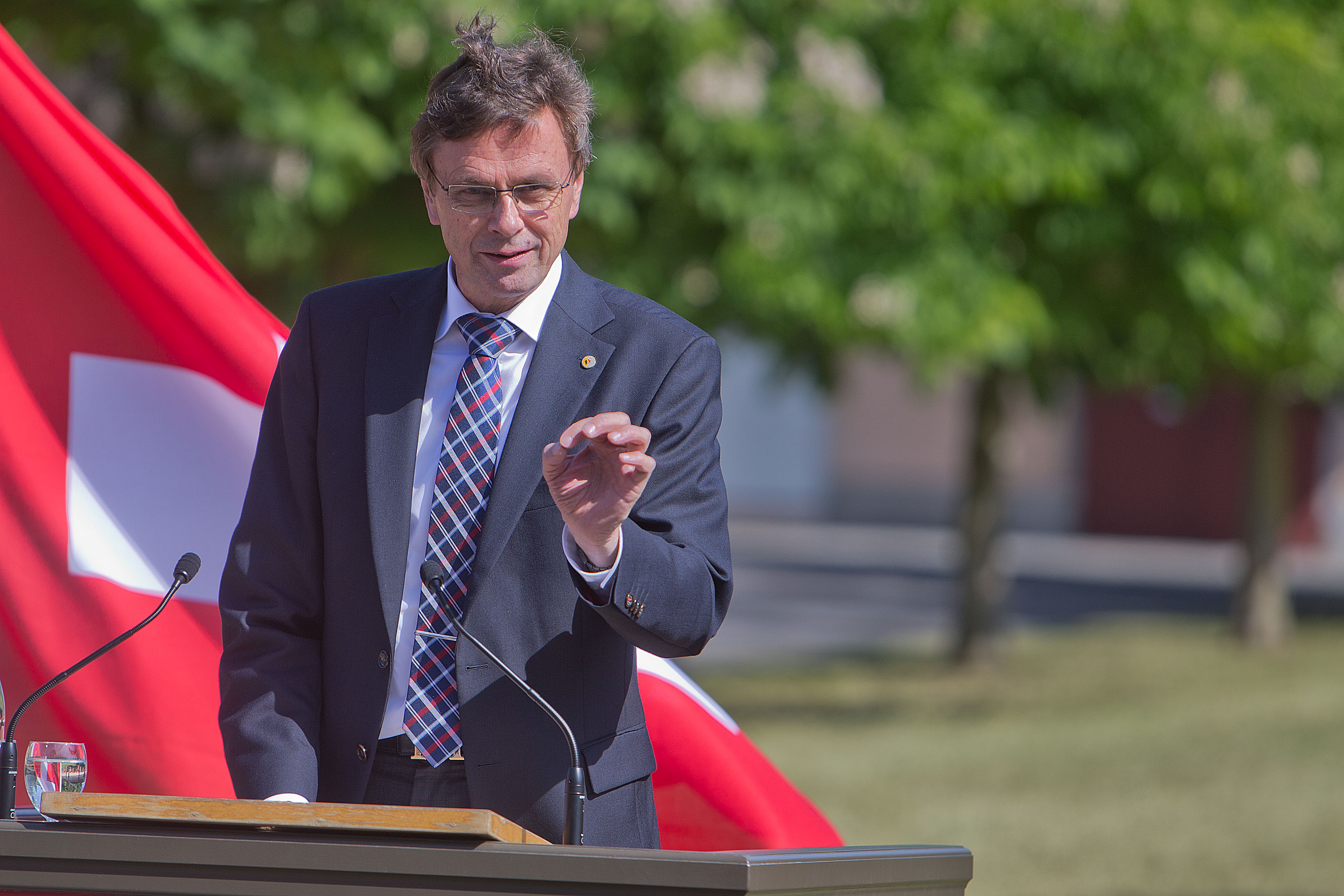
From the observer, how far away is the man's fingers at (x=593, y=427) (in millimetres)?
1717

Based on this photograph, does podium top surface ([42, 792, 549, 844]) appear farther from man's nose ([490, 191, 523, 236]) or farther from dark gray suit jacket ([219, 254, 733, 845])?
man's nose ([490, 191, 523, 236])

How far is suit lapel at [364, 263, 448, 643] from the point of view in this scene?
2.08 metres

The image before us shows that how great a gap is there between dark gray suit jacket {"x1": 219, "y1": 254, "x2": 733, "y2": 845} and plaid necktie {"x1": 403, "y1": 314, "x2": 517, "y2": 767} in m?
0.04

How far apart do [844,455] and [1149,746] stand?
23760mm

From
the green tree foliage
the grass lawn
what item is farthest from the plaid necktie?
the grass lawn

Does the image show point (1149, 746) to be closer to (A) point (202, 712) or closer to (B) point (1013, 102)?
(B) point (1013, 102)

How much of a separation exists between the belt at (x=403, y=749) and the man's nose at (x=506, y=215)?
0.67 m

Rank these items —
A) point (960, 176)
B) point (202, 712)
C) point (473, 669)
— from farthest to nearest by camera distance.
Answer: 1. point (960, 176)
2. point (202, 712)
3. point (473, 669)

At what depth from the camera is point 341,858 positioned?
65.7 inches

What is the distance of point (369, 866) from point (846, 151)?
614 centimetres

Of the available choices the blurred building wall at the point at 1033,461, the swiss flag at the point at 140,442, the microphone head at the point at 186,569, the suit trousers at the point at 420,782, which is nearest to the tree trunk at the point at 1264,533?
the blurred building wall at the point at 1033,461

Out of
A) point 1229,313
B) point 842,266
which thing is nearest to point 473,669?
point 842,266

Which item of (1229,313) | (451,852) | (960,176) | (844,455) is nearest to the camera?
(451,852)

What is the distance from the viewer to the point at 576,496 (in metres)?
1.81
